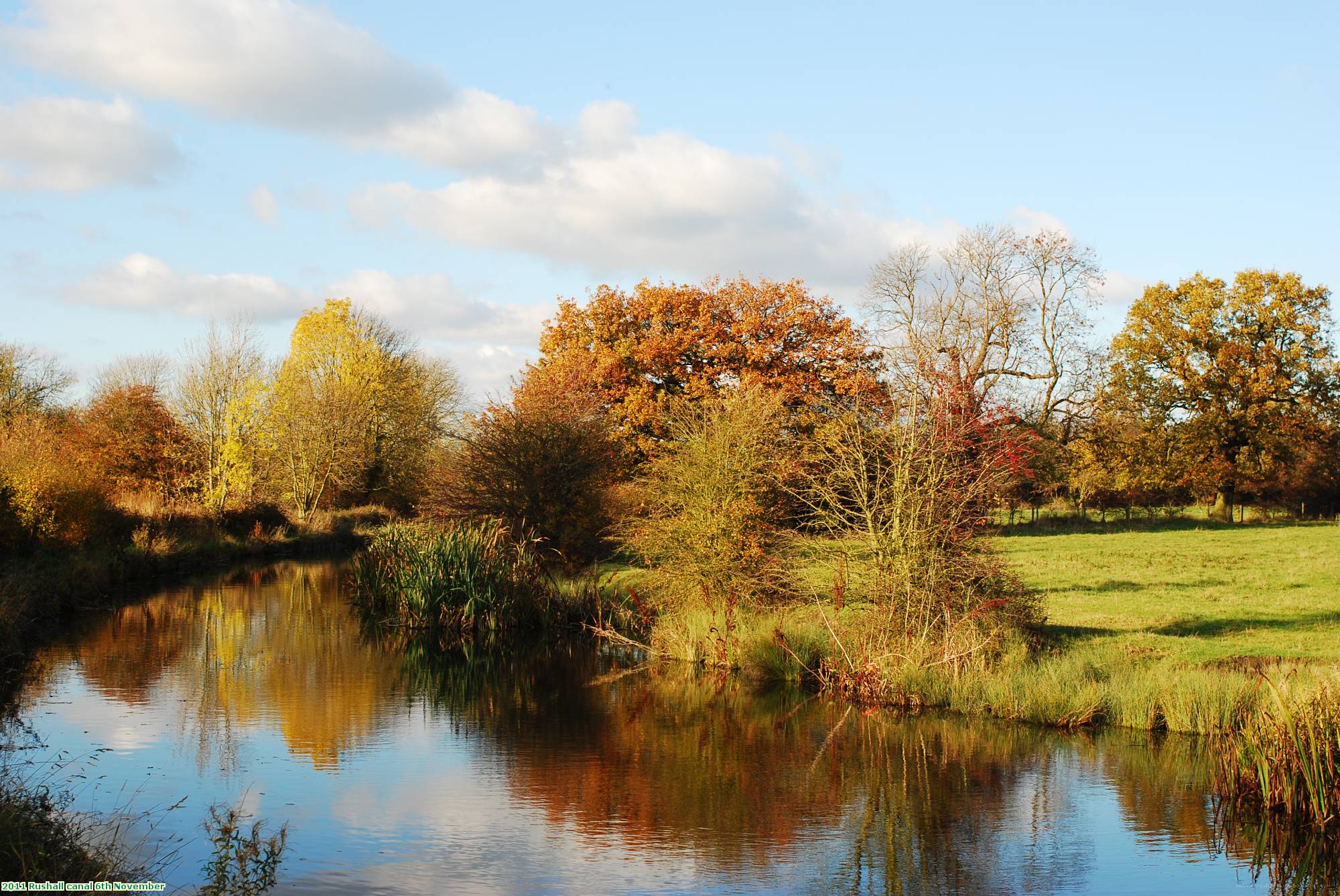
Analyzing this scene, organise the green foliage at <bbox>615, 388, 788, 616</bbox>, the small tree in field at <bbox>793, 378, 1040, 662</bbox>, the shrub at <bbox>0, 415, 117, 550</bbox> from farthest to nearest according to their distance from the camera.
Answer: the shrub at <bbox>0, 415, 117, 550</bbox>, the green foliage at <bbox>615, 388, 788, 616</bbox>, the small tree in field at <bbox>793, 378, 1040, 662</bbox>

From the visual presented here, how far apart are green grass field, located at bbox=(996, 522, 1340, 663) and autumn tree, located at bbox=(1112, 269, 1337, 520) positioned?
27.8 ft

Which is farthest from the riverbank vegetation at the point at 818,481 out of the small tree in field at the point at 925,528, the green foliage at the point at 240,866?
the green foliage at the point at 240,866

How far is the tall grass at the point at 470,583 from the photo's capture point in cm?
2000

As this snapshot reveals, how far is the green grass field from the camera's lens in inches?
589

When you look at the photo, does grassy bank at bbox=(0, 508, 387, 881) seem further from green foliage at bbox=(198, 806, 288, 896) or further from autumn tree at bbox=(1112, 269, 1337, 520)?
autumn tree at bbox=(1112, 269, 1337, 520)

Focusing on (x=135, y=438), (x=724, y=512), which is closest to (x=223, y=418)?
(x=135, y=438)

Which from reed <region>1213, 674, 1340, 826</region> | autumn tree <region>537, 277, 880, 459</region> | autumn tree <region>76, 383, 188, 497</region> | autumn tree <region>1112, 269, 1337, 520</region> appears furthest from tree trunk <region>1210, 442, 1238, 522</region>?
autumn tree <region>76, 383, 188, 497</region>

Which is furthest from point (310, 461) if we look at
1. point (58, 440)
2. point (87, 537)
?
point (87, 537)

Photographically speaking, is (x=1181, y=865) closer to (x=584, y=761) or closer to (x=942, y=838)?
(x=942, y=838)

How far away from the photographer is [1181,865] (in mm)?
8172

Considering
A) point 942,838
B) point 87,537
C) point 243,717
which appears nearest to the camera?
point 942,838

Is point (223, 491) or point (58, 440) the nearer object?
point (58, 440)

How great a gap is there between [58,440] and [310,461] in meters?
13.1

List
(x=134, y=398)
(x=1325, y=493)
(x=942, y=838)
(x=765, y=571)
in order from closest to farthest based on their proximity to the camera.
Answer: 1. (x=942, y=838)
2. (x=765, y=571)
3. (x=134, y=398)
4. (x=1325, y=493)
